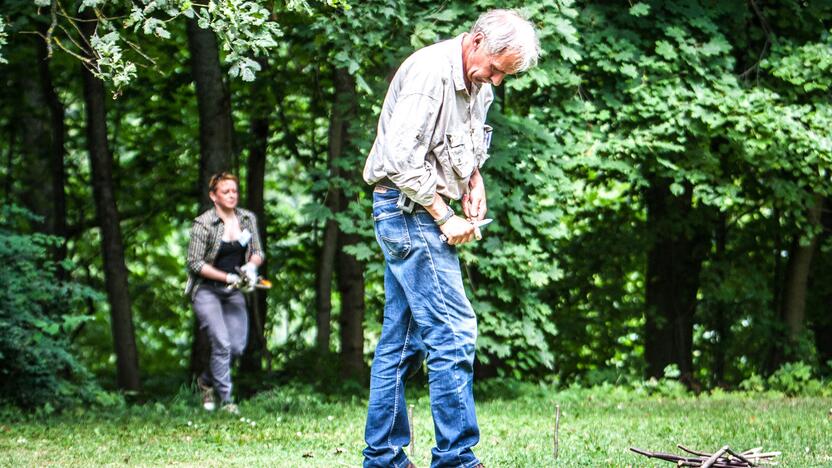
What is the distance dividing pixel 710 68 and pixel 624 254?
147 inches

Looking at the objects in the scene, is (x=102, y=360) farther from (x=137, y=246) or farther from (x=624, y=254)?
(x=624, y=254)

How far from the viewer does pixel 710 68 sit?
9484 millimetres

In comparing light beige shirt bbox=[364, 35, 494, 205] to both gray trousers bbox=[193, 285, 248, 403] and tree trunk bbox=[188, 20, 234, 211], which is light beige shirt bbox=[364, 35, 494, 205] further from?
tree trunk bbox=[188, 20, 234, 211]

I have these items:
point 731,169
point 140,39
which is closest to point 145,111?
point 140,39

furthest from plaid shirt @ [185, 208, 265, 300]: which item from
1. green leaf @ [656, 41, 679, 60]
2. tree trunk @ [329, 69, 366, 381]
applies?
green leaf @ [656, 41, 679, 60]

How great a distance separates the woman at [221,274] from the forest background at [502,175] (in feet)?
2.65

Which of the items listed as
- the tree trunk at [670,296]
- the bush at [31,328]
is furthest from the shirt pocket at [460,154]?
the tree trunk at [670,296]

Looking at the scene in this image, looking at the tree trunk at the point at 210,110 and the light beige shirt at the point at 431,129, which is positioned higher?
the tree trunk at the point at 210,110

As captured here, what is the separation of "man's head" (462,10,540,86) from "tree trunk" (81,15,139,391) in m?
7.75

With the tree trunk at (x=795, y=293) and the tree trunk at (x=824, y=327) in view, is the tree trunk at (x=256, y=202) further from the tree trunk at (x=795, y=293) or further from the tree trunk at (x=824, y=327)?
the tree trunk at (x=824, y=327)

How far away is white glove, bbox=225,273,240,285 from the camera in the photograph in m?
8.17

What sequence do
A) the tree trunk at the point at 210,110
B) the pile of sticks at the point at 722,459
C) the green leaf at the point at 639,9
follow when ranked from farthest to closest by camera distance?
the tree trunk at the point at 210,110
the green leaf at the point at 639,9
the pile of sticks at the point at 722,459

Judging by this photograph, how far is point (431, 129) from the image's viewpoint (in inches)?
161

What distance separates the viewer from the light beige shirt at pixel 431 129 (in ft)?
13.2
